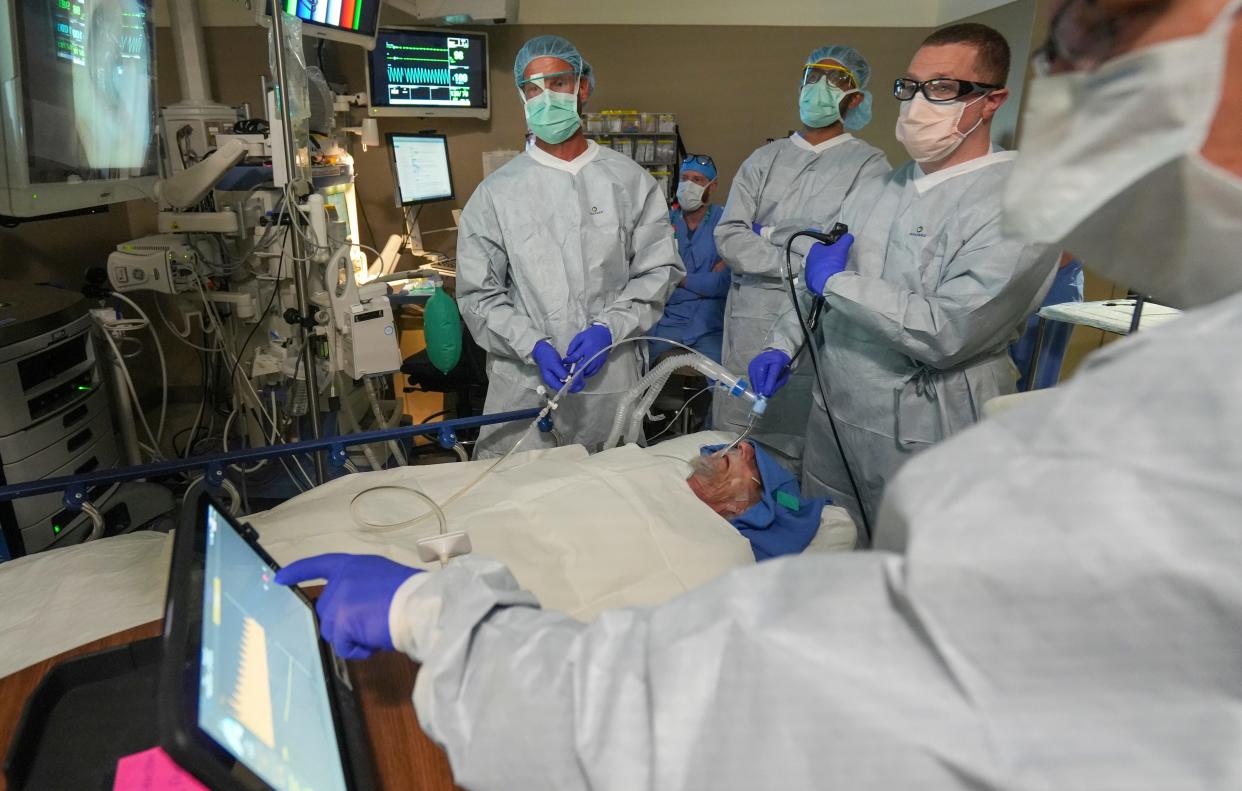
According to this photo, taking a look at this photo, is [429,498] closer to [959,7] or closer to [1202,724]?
[1202,724]

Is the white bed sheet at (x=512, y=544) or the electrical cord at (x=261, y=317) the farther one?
the electrical cord at (x=261, y=317)

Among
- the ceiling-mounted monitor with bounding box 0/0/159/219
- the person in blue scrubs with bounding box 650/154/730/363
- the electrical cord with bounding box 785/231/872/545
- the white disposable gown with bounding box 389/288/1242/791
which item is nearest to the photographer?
the white disposable gown with bounding box 389/288/1242/791

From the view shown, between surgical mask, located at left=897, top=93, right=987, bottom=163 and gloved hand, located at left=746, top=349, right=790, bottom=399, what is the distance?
619 mm

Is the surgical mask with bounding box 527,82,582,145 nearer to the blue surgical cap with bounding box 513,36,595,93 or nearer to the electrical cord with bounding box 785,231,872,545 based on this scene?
the blue surgical cap with bounding box 513,36,595,93

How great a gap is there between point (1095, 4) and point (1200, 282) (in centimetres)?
27

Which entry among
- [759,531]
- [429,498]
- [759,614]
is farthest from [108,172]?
[759,614]

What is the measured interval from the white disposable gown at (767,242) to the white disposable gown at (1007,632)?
2071 millimetres

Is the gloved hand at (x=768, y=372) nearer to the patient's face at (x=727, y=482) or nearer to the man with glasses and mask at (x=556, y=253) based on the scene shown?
the patient's face at (x=727, y=482)

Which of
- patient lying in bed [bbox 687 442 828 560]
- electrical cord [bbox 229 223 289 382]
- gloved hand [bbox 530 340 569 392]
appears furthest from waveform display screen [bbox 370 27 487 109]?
patient lying in bed [bbox 687 442 828 560]

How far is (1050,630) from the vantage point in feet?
1.63

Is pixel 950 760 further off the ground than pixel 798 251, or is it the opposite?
pixel 798 251

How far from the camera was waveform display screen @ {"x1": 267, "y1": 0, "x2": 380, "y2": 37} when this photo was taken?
2404 mm

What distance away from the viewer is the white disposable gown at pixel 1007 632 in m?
0.48

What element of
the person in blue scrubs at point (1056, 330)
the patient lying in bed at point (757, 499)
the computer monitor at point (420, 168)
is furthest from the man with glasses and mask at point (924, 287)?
the computer monitor at point (420, 168)
